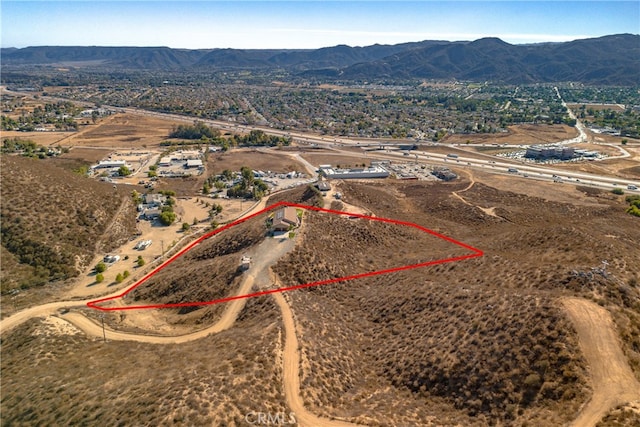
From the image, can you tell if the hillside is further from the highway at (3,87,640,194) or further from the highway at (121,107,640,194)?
the highway at (3,87,640,194)

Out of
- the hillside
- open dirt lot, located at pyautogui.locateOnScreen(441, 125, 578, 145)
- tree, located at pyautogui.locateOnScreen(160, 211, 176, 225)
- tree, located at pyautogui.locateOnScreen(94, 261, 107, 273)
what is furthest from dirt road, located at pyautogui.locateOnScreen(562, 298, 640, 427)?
open dirt lot, located at pyautogui.locateOnScreen(441, 125, 578, 145)

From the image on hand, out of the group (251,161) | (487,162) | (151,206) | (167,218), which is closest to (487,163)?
(487,162)

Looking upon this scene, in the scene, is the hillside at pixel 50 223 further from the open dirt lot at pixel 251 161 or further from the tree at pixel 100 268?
the open dirt lot at pixel 251 161

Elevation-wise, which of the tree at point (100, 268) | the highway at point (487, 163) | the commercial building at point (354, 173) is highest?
the highway at point (487, 163)

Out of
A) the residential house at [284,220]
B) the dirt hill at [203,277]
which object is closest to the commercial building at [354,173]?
the dirt hill at [203,277]

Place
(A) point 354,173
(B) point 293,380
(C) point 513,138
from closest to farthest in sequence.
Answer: (B) point 293,380 → (A) point 354,173 → (C) point 513,138

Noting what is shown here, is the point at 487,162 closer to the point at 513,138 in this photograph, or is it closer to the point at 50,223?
the point at 513,138
